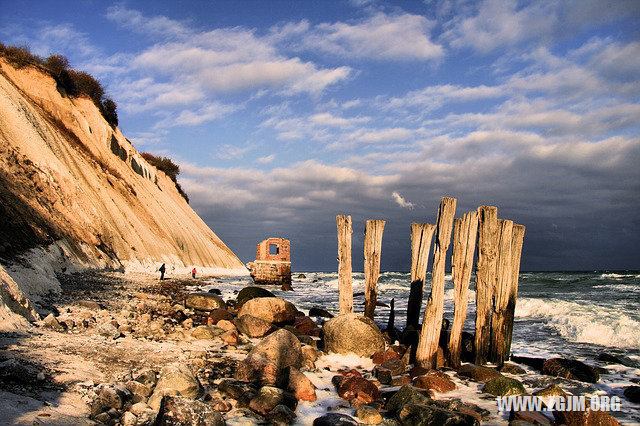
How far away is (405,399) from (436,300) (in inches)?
118

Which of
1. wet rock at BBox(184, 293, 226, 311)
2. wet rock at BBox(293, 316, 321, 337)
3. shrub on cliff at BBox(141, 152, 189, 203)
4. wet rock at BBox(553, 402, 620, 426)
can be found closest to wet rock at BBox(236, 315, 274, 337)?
wet rock at BBox(293, 316, 321, 337)

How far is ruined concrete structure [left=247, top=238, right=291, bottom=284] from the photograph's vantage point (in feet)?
114

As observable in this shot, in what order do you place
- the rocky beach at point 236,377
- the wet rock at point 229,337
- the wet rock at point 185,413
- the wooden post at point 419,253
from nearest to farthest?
the wet rock at point 185,413, the rocky beach at point 236,377, the wet rock at point 229,337, the wooden post at point 419,253

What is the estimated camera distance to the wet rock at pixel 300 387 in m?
6.53

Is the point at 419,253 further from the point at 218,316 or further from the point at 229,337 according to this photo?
the point at 218,316

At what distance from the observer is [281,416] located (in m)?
5.46

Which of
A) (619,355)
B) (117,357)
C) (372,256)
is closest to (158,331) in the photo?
(117,357)

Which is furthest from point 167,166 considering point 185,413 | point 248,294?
point 185,413

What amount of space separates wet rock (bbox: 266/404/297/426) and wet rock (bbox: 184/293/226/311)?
339 inches

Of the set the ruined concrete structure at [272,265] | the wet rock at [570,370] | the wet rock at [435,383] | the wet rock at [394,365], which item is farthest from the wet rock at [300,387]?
the ruined concrete structure at [272,265]

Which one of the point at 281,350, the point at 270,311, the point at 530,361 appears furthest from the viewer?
the point at 270,311

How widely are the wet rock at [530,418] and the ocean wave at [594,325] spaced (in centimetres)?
789

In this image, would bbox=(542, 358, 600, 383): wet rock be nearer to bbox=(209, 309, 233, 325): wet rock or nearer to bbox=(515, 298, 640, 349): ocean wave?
bbox=(515, 298, 640, 349): ocean wave

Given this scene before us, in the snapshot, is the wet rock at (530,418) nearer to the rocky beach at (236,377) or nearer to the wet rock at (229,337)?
the rocky beach at (236,377)
